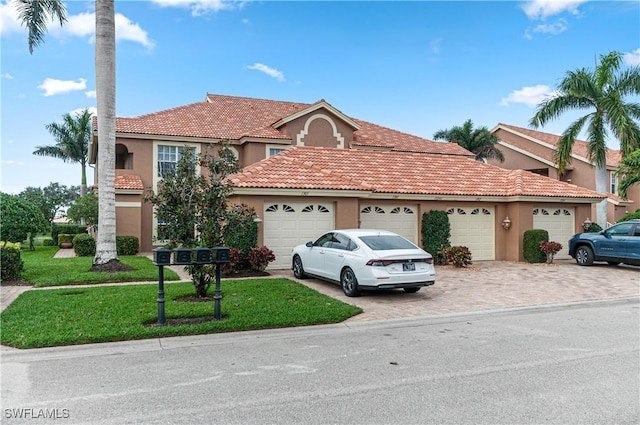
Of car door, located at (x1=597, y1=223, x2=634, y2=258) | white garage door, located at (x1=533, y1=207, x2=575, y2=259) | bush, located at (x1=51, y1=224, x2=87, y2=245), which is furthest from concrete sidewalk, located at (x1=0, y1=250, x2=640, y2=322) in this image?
bush, located at (x1=51, y1=224, x2=87, y2=245)

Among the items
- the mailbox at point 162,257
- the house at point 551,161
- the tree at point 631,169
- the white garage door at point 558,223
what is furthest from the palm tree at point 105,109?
the house at point 551,161

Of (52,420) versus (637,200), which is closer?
(52,420)

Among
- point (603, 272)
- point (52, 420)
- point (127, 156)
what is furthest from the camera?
point (127, 156)

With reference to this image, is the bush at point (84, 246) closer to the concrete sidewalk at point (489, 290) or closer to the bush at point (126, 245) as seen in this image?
the bush at point (126, 245)

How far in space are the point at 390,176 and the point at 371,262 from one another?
907cm

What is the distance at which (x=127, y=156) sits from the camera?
960 inches

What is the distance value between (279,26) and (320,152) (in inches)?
202

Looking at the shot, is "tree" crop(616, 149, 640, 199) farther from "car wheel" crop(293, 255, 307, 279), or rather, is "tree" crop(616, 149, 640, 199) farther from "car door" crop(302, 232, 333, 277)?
"car wheel" crop(293, 255, 307, 279)

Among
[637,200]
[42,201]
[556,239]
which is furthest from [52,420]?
[637,200]

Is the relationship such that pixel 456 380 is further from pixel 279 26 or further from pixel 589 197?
pixel 589 197

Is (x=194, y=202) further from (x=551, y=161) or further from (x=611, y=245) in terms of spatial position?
(x=551, y=161)

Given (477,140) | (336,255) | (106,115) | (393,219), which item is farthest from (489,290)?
(477,140)

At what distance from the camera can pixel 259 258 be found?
1375cm

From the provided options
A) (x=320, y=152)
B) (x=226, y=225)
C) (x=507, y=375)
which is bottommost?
(x=507, y=375)
